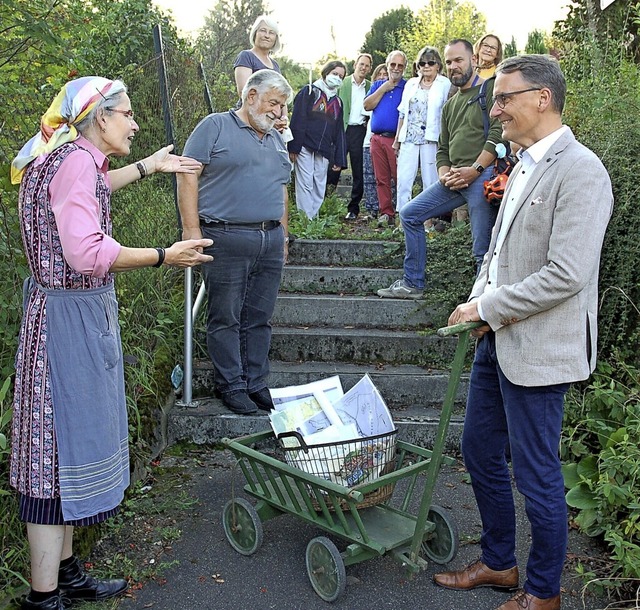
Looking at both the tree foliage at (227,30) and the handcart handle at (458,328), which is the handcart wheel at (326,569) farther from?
the tree foliage at (227,30)

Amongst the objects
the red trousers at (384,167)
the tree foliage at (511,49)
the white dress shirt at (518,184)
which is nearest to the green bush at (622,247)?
the white dress shirt at (518,184)

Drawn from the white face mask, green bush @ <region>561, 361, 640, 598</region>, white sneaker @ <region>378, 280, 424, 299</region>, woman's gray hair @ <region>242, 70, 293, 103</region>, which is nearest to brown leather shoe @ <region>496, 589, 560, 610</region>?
green bush @ <region>561, 361, 640, 598</region>

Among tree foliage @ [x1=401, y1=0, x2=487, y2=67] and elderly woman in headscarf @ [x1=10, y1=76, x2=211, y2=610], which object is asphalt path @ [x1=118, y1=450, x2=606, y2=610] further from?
tree foliage @ [x1=401, y1=0, x2=487, y2=67]

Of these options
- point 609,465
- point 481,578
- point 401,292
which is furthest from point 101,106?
point 401,292

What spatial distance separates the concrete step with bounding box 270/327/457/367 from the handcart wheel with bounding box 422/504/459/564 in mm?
2038

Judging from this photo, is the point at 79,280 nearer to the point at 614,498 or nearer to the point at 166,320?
the point at 166,320

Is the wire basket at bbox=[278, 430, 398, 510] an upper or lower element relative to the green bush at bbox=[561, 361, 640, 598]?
upper

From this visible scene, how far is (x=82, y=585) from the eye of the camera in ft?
9.91

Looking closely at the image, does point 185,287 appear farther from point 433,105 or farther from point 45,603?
point 433,105

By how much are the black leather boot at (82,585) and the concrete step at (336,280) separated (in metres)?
3.45

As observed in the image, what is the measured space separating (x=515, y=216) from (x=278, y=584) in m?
1.92

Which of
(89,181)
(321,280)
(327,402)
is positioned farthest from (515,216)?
(321,280)

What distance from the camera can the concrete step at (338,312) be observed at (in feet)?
18.7

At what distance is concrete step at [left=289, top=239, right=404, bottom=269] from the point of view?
21.7 feet
